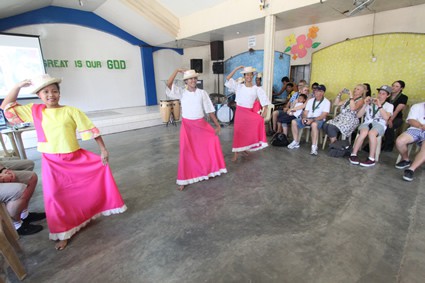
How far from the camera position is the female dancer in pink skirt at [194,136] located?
9.17 feet

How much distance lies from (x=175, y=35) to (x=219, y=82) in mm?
2361

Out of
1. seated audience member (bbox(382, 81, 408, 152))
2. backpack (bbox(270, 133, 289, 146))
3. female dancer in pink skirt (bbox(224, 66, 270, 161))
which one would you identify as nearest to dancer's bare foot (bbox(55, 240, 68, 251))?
female dancer in pink skirt (bbox(224, 66, 270, 161))

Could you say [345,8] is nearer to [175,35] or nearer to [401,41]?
[401,41]

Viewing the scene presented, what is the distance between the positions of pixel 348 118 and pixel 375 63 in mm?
1763

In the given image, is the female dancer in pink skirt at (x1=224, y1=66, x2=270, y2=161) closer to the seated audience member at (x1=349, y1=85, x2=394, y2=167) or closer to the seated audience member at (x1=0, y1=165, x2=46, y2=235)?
the seated audience member at (x1=349, y1=85, x2=394, y2=167)

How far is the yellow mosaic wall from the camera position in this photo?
4262 millimetres

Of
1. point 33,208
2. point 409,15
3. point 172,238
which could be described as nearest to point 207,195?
point 172,238

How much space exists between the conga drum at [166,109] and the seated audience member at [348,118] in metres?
4.28

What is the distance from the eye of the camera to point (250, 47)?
730 cm

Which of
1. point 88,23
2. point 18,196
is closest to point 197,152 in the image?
point 18,196

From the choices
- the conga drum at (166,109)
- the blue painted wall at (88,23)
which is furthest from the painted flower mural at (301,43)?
the blue painted wall at (88,23)

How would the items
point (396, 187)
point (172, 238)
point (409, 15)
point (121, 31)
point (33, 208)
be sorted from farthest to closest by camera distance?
point (121, 31) < point (409, 15) < point (396, 187) < point (33, 208) < point (172, 238)

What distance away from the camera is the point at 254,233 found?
6.72 ft

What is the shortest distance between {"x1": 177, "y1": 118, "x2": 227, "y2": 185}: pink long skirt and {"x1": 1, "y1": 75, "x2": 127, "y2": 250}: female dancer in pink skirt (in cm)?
98
